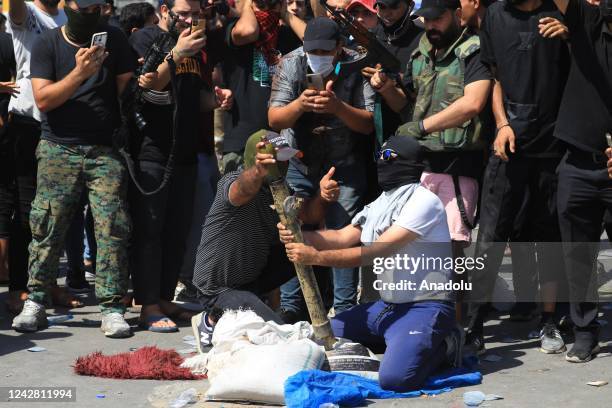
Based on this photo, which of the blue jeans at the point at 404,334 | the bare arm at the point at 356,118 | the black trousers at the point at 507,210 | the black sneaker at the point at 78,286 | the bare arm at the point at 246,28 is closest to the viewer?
the blue jeans at the point at 404,334

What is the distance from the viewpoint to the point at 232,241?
21.7ft

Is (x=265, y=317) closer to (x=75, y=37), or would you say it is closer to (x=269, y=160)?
(x=269, y=160)

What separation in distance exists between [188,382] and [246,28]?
2.71m

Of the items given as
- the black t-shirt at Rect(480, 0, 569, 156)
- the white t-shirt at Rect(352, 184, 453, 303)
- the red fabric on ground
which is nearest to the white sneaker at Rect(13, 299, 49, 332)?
the red fabric on ground

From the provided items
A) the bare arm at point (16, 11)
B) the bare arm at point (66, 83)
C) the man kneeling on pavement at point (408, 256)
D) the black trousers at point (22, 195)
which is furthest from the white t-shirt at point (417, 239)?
the bare arm at point (16, 11)

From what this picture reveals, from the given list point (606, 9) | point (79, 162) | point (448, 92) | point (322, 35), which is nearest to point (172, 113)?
point (79, 162)

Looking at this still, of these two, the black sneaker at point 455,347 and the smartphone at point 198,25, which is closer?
the black sneaker at point 455,347

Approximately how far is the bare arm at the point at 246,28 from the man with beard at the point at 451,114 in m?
1.05

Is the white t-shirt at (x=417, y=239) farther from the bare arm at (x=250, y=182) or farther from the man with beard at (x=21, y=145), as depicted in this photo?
the man with beard at (x=21, y=145)

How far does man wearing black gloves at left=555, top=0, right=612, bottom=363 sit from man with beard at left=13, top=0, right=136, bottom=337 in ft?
9.25

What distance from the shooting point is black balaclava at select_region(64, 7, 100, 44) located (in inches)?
281

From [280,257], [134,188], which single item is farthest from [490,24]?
[134,188]

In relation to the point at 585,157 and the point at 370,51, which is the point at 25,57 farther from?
the point at 585,157

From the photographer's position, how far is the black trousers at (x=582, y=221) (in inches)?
258
